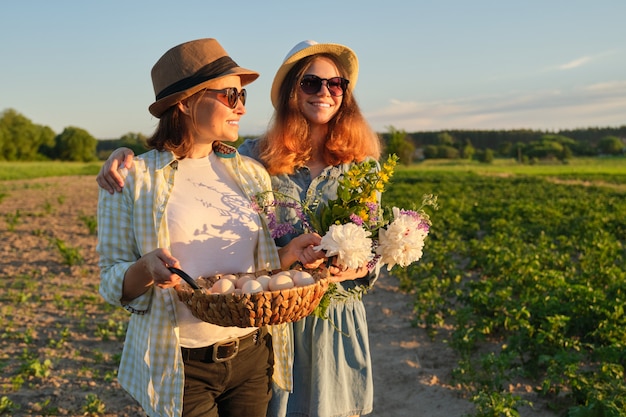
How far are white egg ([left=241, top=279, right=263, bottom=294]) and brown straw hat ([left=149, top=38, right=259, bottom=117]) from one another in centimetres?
82

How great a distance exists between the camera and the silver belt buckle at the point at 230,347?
96.1 inches

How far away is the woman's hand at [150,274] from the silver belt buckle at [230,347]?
364 millimetres

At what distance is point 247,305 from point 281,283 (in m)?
0.22

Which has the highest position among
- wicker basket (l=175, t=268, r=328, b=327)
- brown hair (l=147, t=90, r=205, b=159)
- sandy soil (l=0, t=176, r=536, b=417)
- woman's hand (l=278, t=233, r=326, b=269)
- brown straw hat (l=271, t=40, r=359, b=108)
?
brown straw hat (l=271, t=40, r=359, b=108)

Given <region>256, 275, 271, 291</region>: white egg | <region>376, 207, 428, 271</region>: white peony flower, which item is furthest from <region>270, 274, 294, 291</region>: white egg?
<region>376, 207, 428, 271</region>: white peony flower

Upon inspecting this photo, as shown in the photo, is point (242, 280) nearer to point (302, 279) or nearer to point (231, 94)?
point (302, 279)

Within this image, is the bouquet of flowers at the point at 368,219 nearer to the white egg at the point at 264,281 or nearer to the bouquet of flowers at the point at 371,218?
the bouquet of flowers at the point at 371,218

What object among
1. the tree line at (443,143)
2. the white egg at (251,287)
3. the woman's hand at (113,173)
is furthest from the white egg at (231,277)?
the tree line at (443,143)

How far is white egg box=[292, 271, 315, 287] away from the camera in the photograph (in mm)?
2395

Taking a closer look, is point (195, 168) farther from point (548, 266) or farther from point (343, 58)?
point (548, 266)

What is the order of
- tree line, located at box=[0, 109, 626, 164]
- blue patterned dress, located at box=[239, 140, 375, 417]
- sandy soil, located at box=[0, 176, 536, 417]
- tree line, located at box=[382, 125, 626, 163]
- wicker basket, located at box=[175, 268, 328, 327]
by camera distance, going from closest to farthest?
1. wicker basket, located at box=[175, 268, 328, 327]
2. blue patterned dress, located at box=[239, 140, 375, 417]
3. sandy soil, located at box=[0, 176, 536, 417]
4. tree line, located at box=[382, 125, 626, 163]
5. tree line, located at box=[0, 109, 626, 164]

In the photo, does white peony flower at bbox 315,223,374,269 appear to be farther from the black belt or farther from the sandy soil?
the sandy soil

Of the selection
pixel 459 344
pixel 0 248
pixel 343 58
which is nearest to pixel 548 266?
pixel 459 344

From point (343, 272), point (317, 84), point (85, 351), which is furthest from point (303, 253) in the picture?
point (85, 351)
